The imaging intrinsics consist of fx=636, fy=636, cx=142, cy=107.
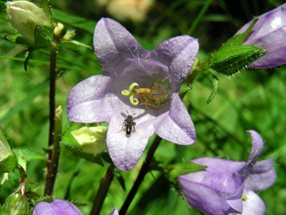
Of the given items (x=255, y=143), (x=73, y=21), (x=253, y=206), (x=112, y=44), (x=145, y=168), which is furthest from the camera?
(x=73, y=21)

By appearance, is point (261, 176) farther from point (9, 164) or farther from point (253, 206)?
point (9, 164)

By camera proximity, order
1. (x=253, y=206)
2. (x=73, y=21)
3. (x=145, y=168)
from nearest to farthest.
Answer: (x=145, y=168) → (x=253, y=206) → (x=73, y=21)

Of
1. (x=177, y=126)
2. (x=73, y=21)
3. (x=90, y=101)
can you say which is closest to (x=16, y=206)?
(x=90, y=101)

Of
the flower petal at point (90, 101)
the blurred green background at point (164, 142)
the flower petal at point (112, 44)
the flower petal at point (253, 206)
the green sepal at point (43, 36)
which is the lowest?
the blurred green background at point (164, 142)

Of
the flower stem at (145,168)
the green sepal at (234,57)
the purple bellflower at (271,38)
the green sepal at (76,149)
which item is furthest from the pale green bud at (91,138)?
the purple bellflower at (271,38)

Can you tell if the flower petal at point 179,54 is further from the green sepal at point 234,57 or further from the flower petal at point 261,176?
the flower petal at point 261,176

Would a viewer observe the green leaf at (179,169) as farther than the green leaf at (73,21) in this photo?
No
